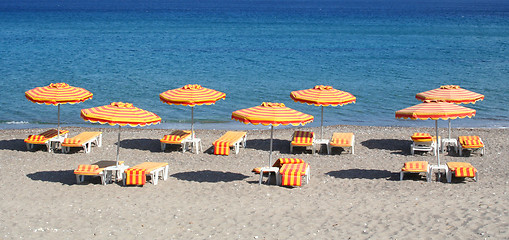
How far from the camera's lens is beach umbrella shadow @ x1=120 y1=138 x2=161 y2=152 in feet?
61.7

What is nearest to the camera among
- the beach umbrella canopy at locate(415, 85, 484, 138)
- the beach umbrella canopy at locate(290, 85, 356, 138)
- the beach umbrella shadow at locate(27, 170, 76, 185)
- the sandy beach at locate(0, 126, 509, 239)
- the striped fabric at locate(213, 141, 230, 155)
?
the sandy beach at locate(0, 126, 509, 239)

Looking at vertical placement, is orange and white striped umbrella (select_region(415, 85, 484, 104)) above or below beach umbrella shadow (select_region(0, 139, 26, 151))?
above

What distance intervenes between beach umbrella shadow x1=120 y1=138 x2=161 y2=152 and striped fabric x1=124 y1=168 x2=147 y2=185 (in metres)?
3.92

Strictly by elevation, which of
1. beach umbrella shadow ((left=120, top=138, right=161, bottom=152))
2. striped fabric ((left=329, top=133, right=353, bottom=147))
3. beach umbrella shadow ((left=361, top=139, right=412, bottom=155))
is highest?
striped fabric ((left=329, top=133, right=353, bottom=147))

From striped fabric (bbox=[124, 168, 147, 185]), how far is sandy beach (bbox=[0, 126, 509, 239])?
0.17m

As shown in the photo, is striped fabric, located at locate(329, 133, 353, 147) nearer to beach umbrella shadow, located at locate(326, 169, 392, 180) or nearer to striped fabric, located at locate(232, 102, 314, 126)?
beach umbrella shadow, located at locate(326, 169, 392, 180)

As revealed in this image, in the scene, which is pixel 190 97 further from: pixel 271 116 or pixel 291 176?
pixel 291 176

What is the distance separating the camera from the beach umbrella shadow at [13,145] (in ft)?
61.2

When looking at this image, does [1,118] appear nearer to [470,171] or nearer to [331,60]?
[470,171]

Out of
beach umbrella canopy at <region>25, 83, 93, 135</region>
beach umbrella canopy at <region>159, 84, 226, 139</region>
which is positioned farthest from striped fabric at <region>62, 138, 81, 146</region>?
beach umbrella canopy at <region>159, 84, 226, 139</region>

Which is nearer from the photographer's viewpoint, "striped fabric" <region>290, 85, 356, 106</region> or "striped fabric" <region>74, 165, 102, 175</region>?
"striped fabric" <region>74, 165, 102, 175</region>

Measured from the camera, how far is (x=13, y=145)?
1906 cm

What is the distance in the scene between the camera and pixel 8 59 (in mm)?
43719

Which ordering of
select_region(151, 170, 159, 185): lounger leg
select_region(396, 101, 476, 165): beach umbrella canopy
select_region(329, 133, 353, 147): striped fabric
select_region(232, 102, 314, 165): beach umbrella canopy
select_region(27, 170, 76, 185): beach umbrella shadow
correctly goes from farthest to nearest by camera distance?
select_region(329, 133, 353, 147): striped fabric → select_region(27, 170, 76, 185): beach umbrella shadow → select_region(151, 170, 159, 185): lounger leg → select_region(396, 101, 476, 165): beach umbrella canopy → select_region(232, 102, 314, 165): beach umbrella canopy
